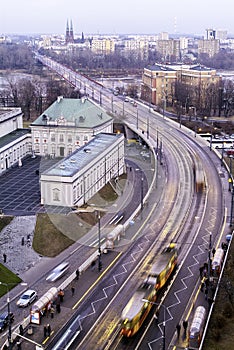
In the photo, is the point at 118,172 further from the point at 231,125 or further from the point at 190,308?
the point at 231,125

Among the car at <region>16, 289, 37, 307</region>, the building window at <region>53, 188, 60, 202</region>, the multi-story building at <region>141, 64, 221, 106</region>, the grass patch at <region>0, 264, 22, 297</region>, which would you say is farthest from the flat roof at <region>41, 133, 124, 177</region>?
the multi-story building at <region>141, 64, 221, 106</region>

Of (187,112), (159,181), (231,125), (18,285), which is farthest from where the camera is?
(187,112)

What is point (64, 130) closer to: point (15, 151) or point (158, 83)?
point (15, 151)

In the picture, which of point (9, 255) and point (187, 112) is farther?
point (187, 112)

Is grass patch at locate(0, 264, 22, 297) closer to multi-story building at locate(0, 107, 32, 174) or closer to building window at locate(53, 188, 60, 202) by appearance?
building window at locate(53, 188, 60, 202)

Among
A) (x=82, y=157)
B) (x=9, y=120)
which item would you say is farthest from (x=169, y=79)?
(x=82, y=157)

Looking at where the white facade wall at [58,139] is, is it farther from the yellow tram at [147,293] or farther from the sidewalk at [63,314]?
the yellow tram at [147,293]

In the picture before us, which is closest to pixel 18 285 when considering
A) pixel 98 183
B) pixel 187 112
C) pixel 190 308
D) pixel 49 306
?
pixel 49 306
